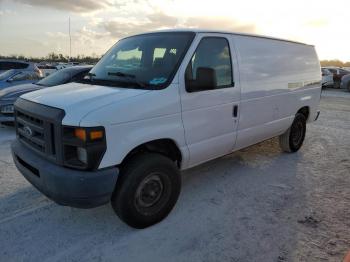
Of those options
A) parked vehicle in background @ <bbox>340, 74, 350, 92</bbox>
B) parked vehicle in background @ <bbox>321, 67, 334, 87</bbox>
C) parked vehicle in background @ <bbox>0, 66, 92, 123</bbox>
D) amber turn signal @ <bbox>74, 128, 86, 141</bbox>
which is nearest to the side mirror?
amber turn signal @ <bbox>74, 128, 86, 141</bbox>

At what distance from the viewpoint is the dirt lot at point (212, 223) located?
320cm

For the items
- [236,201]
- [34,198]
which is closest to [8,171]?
[34,198]

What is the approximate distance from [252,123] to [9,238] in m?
3.44

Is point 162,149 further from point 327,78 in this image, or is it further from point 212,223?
point 327,78

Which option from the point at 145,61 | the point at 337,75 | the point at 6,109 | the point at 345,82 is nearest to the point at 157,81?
the point at 145,61

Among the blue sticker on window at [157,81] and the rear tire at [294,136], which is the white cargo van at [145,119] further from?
the rear tire at [294,136]

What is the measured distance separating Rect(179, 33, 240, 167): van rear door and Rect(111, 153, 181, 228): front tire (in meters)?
0.46

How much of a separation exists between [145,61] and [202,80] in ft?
2.43

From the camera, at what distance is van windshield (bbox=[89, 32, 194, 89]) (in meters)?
3.68

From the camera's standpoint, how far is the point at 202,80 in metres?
3.79

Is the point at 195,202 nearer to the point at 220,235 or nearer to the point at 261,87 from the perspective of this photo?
the point at 220,235

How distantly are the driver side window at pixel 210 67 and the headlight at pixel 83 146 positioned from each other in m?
1.25

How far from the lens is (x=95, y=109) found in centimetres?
304

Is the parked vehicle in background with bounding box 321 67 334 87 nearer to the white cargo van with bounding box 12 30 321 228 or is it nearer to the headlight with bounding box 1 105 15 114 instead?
the white cargo van with bounding box 12 30 321 228
